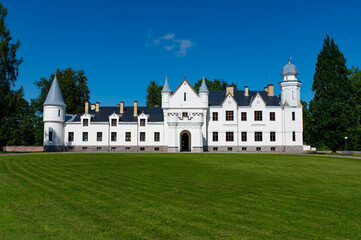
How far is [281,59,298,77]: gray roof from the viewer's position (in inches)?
1758

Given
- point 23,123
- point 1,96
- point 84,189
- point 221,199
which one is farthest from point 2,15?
point 221,199

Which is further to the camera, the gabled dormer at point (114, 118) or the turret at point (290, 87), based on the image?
the gabled dormer at point (114, 118)

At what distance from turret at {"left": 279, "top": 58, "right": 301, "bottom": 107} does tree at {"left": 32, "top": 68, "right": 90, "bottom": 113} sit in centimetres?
3664

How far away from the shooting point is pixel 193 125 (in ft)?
138

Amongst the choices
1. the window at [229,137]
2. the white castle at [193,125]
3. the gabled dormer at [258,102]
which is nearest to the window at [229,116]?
the white castle at [193,125]

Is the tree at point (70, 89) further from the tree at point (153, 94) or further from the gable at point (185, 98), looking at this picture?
the gable at point (185, 98)

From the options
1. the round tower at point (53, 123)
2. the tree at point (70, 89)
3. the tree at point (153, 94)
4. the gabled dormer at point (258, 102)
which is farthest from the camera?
the tree at point (153, 94)

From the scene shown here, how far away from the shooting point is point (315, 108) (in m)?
38.8

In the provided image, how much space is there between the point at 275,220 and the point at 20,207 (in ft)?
19.7

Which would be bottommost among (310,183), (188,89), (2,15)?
(310,183)

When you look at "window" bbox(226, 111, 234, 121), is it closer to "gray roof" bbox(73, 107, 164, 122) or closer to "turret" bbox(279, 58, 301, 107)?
"turret" bbox(279, 58, 301, 107)

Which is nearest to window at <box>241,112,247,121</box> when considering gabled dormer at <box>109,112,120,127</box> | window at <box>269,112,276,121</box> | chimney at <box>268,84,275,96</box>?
window at <box>269,112,276,121</box>

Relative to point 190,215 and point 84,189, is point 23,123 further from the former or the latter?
point 190,215

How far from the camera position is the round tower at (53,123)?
43562 millimetres
